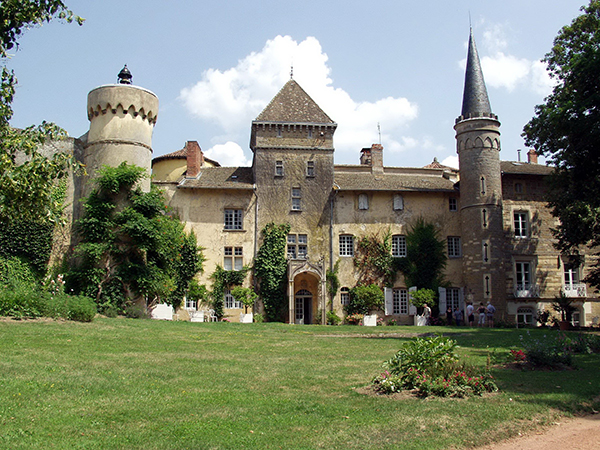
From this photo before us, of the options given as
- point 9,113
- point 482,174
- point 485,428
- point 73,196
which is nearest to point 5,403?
point 9,113


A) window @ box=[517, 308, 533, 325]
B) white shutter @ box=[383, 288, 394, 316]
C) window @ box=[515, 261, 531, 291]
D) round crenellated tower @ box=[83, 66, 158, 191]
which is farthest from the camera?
window @ box=[515, 261, 531, 291]

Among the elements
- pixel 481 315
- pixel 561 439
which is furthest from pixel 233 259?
pixel 561 439

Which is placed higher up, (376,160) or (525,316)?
(376,160)

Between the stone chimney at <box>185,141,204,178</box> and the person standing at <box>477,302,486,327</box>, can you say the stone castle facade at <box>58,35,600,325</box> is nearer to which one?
the stone chimney at <box>185,141,204,178</box>

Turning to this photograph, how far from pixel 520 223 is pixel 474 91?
30.9ft

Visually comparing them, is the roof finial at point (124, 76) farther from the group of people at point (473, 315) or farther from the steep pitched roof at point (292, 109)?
the group of people at point (473, 315)

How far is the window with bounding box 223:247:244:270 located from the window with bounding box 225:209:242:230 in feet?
4.59

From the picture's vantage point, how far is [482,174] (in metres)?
35.8

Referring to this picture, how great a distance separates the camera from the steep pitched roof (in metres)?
37.0

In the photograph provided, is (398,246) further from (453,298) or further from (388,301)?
(453,298)

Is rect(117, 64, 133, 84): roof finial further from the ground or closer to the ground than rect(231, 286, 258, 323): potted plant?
further from the ground

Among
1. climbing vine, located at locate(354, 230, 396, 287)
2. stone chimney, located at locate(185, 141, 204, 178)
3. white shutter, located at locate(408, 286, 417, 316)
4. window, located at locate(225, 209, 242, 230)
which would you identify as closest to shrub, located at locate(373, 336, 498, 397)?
white shutter, located at locate(408, 286, 417, 316)

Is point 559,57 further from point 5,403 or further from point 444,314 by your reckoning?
point 5,403

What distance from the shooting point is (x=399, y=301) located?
36.5 metres
